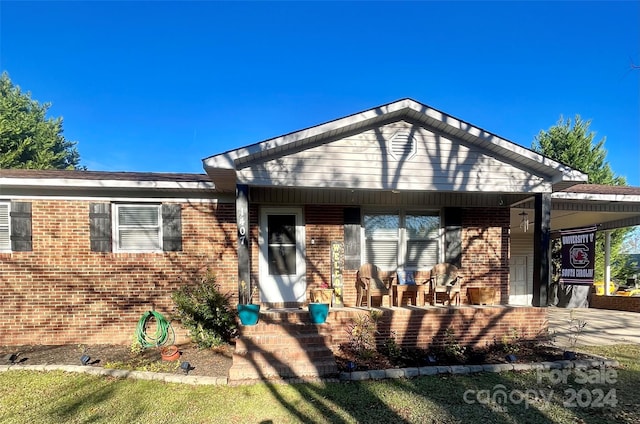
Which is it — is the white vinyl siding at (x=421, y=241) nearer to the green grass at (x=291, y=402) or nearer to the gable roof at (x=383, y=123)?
the gable roof at (x=383, y=123)

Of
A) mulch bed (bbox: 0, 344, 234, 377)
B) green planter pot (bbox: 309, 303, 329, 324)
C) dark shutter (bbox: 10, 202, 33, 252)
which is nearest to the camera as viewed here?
mulch bed (bbox: 0, 344, 234, 377)

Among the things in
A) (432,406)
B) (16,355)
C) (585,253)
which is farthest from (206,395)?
(585,253)

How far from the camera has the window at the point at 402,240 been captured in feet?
25.7

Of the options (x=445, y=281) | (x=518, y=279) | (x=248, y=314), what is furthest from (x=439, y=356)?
(x=518, y=279)

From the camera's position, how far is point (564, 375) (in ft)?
16.8

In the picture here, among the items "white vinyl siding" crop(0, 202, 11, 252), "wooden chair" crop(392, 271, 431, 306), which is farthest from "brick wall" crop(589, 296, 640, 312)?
"white vinyl siding" crop(0, 202, 11, 252)

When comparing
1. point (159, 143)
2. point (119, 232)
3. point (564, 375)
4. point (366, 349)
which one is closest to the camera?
point (564, 375)

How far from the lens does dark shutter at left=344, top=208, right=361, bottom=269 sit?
758 centimetres

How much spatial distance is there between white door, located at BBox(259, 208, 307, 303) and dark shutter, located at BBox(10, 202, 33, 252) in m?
4.38

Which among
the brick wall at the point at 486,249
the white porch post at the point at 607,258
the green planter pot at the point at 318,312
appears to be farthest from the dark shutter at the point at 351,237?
the white porch post at the point at 607,258

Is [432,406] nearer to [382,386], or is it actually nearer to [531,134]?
[382,386]

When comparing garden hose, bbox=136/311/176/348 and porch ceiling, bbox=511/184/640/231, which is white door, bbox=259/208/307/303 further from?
porch ceiling, bbox=511/184/640/231

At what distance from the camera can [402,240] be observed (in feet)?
25.8

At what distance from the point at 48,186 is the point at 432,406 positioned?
→ 7.31 metres
